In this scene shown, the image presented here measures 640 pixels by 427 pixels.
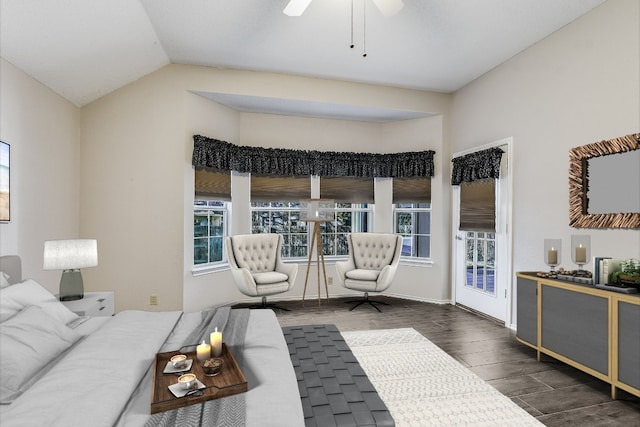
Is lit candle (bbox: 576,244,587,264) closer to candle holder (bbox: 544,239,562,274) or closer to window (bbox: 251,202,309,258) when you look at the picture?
candle holder (bbox: 544,239,562,274)

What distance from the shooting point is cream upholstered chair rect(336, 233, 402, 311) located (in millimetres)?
4527

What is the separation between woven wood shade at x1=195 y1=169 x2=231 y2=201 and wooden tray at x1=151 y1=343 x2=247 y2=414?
3.05 metres

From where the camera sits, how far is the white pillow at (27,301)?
6.04 ft

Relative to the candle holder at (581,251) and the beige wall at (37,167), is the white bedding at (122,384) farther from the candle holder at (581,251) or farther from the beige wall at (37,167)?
the candle holder at (581,251)

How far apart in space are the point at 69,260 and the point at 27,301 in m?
0.97

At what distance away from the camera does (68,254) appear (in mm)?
2846

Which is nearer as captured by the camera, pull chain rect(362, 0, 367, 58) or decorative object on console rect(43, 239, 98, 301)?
decorative object on console rect(43, 239, 98, 301)

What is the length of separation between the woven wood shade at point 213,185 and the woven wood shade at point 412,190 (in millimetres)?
2564

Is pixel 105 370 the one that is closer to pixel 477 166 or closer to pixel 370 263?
pixel 370 263

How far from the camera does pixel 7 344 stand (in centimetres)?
146

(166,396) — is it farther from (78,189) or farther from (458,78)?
(458,78)

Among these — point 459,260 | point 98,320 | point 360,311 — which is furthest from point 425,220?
point 98,320

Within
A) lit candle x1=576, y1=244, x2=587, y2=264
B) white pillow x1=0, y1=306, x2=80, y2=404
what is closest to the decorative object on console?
white pillow x1=0, y1=306, x2=80, y2=404

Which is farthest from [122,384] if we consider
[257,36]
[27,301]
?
[257,36]
